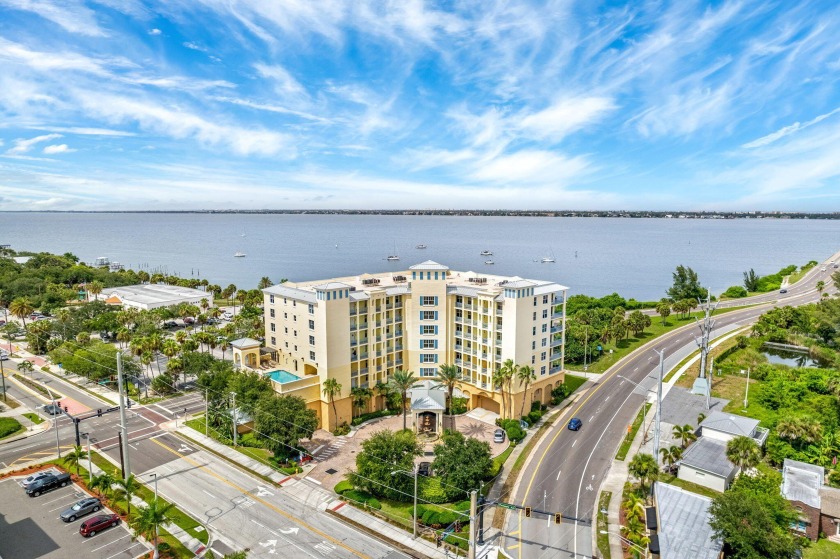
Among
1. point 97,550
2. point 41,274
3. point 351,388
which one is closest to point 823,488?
point 351,388

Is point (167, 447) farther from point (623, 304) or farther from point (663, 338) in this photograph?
point (623, 304)

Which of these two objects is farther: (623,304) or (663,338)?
(623,304)

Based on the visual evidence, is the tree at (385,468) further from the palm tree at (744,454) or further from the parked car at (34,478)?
the palm tree at (744,454)

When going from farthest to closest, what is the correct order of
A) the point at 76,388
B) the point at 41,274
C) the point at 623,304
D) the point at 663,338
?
1. the point at 41,274
2. the point at 623,304
3. the point at 663,338
4. the point at 76,388

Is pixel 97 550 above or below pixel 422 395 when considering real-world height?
below

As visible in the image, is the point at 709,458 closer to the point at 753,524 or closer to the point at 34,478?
the point at 753,524

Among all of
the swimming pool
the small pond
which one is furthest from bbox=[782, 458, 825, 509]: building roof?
the swimming pool

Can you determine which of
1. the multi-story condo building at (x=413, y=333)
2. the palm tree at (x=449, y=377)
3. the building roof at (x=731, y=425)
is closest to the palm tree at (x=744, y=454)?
the building roof at (x=731, y=425)
